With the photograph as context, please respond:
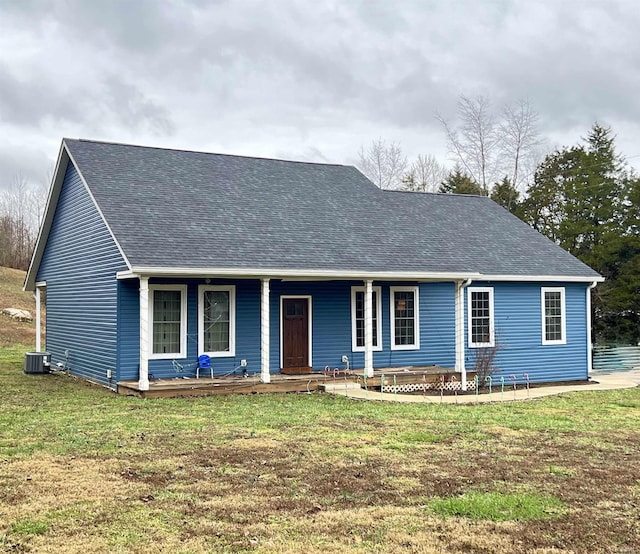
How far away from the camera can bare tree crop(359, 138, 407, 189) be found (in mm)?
46938

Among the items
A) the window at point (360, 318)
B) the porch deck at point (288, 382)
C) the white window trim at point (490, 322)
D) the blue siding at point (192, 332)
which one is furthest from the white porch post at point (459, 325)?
the blue siding at point (192, 332)

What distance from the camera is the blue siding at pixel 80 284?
1602 cm

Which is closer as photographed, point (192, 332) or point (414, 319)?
point (192, 332)

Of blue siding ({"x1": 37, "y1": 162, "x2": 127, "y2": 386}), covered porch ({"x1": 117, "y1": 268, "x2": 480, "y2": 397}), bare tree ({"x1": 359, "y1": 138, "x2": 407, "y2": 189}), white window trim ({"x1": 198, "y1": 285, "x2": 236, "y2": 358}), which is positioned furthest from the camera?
bare tree ({"x1": 359, "y1": 138, "x2": 407, "y2": 189})

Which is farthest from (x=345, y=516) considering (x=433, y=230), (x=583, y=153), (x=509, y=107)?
(x=509, y=107)

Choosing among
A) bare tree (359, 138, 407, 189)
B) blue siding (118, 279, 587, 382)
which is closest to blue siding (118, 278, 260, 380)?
blue siding (118, 279, 587, 382)

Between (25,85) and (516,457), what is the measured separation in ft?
108

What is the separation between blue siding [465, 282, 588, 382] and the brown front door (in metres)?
4.45

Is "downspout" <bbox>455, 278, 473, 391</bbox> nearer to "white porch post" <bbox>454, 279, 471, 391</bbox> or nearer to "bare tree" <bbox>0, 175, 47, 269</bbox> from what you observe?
"white porch post" <bbox>454, 279, 471, 391</bbox>

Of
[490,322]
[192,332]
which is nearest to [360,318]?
[490,322]

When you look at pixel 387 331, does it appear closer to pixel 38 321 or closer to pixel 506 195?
pixel 38 321

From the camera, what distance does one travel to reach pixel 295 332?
17469 mm

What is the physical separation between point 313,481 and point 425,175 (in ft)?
139

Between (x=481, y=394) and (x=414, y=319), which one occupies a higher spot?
(x=414, y=319)
